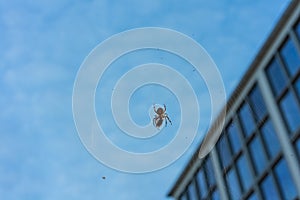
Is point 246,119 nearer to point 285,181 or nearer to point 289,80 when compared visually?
point 289,80

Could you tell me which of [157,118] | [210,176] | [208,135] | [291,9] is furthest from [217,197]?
[157,118]

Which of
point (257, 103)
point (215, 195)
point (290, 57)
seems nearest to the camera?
point (290, 57)

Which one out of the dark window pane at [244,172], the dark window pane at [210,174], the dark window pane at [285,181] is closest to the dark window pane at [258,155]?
the dark window pane at [244,172]

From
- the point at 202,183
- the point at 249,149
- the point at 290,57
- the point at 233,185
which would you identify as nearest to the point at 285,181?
the point at 249,149

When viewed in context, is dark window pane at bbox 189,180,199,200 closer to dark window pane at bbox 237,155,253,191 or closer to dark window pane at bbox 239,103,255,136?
dark window pane at bbox 237,155,253,191

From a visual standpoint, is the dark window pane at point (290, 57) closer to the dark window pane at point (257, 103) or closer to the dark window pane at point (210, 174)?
the dark window pane at point (257, 103)

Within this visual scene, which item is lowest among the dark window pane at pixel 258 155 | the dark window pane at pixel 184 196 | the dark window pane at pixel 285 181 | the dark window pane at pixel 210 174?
the dark window pane at pixel 285 181

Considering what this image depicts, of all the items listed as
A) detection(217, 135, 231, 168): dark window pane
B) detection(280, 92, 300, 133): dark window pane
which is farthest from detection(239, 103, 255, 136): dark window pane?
detection(280, 92, 300, 133): dark window pane
